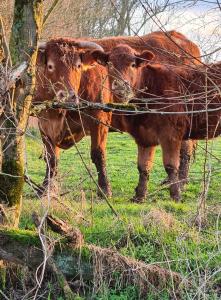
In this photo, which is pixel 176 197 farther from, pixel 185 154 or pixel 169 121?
pixel 185 154

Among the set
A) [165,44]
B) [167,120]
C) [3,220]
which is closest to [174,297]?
[3,220]

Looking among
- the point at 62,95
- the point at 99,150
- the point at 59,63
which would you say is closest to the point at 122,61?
the point at 59,63

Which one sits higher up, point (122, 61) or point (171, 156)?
point (122, 61)

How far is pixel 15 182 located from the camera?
20.2 ft

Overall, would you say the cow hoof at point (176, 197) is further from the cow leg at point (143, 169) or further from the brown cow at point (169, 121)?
the cow leg at point (143, 169)

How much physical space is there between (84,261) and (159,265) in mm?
715

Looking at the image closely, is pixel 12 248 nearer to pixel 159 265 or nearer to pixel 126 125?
pixel 159 265

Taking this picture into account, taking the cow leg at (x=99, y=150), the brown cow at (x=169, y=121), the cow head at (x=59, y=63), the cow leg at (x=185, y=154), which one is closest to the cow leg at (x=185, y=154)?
the cow leg at (x=185, y=154)

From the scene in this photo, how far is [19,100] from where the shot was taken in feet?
19.4

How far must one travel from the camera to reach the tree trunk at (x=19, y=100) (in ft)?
19.5

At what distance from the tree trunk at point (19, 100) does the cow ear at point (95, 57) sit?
4.23 m

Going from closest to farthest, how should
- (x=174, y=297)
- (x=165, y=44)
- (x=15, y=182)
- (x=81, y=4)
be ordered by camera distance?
1. (x=174, y=297)
2. (x=15, y=182)
3. (x=165, y=44)
4. (x=81, y=4)

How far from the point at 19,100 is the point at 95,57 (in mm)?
4767

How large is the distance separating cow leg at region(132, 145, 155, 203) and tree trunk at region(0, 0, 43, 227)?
376cm
